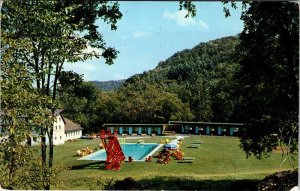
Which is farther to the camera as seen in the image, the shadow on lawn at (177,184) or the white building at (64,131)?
the shadow on lawn at (177,184)

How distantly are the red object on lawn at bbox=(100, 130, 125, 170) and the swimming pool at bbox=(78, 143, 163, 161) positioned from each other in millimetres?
97

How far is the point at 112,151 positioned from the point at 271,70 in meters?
2.89

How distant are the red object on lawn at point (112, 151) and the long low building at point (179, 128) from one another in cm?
14

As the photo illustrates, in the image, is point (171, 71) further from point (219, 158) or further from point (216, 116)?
point (219, 158)

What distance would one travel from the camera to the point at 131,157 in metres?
7.04

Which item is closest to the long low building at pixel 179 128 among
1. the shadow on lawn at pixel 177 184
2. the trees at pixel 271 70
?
the trees at pixel 271 70

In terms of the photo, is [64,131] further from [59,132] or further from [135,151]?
[135,151]

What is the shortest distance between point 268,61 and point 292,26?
0.64m

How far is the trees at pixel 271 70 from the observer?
5.57 metres

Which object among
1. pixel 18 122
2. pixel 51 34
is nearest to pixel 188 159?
pixel 51 34

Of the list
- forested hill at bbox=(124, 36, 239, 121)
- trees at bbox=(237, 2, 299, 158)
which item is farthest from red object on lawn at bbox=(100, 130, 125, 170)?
trees at bbox=(237, 2, 299, 158)

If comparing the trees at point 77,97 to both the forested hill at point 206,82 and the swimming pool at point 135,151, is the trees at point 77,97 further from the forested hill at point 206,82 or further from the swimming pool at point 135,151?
the swimming pool at point 135,151

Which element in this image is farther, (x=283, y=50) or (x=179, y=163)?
(x=179, y=163)

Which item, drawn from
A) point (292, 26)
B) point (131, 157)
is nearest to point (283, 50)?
point (292, 26)
